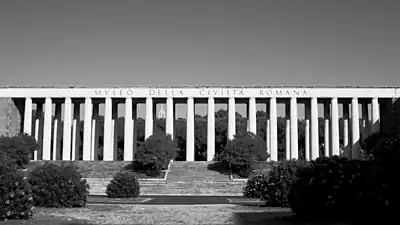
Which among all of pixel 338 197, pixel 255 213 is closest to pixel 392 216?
pixel 338 197

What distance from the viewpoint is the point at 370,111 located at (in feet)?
262

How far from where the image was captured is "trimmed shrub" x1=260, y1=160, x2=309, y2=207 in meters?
25.6

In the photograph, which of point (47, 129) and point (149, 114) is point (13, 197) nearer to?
point (149, 114)

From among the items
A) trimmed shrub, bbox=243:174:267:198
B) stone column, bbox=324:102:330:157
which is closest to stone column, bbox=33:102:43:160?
stone column, bbox=324:102:330:157

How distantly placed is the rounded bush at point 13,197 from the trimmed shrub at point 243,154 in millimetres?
42070

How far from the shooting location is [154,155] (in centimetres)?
6012

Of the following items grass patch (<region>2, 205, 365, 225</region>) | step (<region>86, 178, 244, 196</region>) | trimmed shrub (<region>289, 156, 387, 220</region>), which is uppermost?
trimmed shrub (<region>289, 156, 387, 220</region>)

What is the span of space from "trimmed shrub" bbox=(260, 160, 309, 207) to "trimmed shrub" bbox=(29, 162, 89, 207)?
8615mm

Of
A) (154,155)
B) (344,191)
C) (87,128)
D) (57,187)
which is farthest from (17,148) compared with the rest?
(344,191)

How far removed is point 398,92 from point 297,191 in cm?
6133

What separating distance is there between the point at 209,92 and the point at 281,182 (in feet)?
166

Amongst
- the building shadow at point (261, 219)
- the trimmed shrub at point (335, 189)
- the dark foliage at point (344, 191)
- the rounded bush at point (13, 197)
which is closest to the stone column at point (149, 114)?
the building shadow at point (261, 219)

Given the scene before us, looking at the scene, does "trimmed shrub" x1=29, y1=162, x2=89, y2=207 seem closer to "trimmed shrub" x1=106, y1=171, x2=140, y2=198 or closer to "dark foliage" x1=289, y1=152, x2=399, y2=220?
"trimmed shrub" x1=106, y1=171, x2=140, y2=198

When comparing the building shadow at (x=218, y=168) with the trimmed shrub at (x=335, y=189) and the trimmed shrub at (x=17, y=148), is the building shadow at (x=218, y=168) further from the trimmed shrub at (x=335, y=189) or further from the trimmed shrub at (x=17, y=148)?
the trimmed shrub at (x=335, y=189)
